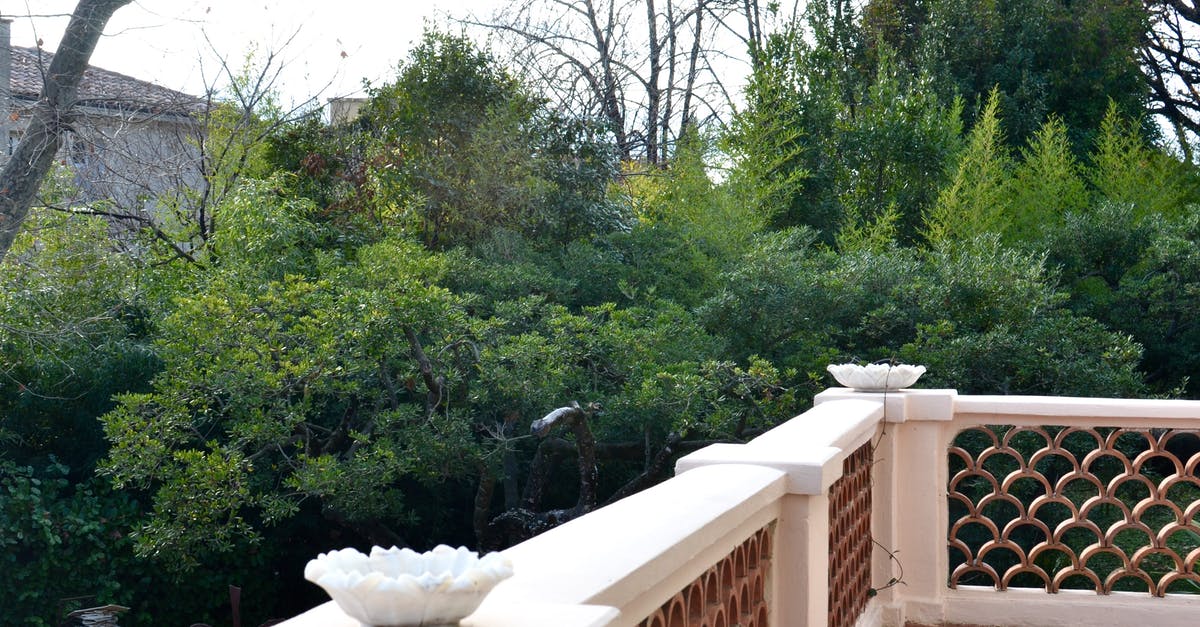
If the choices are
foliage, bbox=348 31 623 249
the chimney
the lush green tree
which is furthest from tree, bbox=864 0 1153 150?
the chimney

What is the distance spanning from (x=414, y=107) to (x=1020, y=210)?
639cm

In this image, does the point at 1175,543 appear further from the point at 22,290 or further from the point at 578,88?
the point at 578,88

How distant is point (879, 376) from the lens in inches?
152

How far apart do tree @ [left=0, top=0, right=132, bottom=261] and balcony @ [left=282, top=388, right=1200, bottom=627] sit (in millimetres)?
6937

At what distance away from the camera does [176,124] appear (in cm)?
1035

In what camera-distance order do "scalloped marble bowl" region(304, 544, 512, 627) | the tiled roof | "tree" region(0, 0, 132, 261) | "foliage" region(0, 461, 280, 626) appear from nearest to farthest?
1. "scalloped marble bowl" region(304, 544, 512, 627)
2. "foliage" region(0, 461, 280, 626)
3. "tree" region(0, 0, 132, 261)
4. the tiled roof

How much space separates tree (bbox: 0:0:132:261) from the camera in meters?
8.21

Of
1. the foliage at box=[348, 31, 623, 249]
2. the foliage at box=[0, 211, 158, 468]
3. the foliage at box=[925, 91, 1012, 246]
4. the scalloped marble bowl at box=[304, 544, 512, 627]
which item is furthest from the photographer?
the foliage at box=[925, 91, 1012, 246]

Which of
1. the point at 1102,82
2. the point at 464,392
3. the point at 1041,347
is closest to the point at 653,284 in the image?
the point at 464,392

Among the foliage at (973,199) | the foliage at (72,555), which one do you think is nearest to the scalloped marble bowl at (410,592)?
the foliage at (72,555)

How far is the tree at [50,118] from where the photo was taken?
8.21 m

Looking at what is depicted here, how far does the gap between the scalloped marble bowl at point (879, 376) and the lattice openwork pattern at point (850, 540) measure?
1.16 ft

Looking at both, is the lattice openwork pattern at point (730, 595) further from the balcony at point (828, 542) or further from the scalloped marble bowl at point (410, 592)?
the scalloped marble bowl at point (410, 592)

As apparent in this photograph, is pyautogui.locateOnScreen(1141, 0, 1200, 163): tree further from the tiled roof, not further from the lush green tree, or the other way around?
the tiled roof
